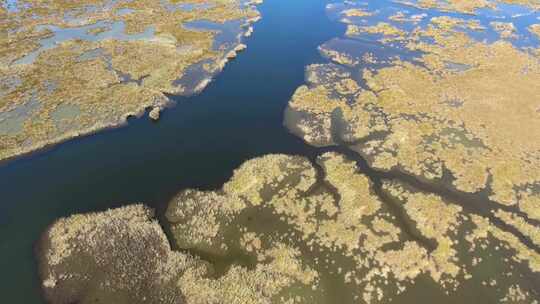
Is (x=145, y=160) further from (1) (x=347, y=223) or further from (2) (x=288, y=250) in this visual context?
(1) (x=347, y=223)

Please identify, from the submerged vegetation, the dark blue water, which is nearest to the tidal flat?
the submerged vegetation

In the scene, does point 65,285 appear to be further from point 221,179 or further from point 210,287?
point 221,179

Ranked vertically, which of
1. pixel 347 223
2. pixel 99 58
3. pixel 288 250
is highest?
pixel 99 58

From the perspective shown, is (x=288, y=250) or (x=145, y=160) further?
(x=145, y=160)

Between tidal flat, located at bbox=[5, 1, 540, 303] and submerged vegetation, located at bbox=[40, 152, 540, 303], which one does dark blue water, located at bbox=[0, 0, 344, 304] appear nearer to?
tidal flat, located at bbox=[5, 1, 540, 303]

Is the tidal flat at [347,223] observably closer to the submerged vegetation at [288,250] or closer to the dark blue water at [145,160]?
the submerged vegetation at [288,250]

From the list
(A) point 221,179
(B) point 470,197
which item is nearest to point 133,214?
(A) point 221,179

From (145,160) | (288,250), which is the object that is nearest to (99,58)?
(145,160)

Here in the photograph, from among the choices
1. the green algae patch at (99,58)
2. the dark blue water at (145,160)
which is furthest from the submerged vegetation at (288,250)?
the green algae patch at (99,58)
